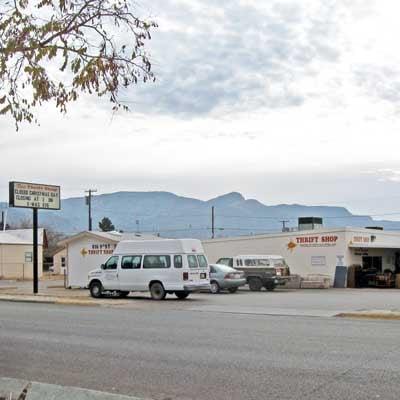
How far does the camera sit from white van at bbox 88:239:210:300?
956 inches

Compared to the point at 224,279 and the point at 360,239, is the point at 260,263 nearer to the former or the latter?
the point at 224,279

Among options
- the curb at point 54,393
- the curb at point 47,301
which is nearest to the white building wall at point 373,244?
the curb at point 47,301

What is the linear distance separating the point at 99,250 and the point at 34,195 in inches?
262

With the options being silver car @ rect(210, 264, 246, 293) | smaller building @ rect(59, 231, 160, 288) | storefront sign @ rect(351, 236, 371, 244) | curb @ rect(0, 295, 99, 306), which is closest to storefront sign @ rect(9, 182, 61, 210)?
curb @ rect(0, 295, 99, 306)

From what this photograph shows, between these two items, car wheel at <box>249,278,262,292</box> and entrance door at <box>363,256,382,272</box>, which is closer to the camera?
car wheel at <box>249,278,262,292</box>

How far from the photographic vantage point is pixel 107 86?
8883 millimetres

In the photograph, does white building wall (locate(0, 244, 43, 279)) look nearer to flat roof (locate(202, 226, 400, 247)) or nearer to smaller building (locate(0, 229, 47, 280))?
smaller building (locate(0, 229, 47, 280))

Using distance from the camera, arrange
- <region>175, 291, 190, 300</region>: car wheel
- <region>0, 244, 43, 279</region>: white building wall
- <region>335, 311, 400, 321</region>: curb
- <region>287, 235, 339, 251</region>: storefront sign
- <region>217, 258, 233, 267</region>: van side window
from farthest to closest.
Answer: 1. <region>0, 244, 43, 279</region>: white building wall
2. <region>287, 235, 339, 251</region>: storefront sign
3. <region>217, 258, 233, 267</region>: van side window
4. <region>175, 291, 190, 300</region>: car wheel
5. <region>335, 311, 400, 321</region>: curb

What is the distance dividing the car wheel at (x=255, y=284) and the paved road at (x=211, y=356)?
16230 millimetres

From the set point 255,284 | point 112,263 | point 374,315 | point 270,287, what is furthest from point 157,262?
point 270,287

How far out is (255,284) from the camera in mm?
33125

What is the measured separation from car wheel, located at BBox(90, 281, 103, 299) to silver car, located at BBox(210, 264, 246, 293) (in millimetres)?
5640

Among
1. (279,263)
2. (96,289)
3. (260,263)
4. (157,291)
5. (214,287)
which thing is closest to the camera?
(157,291)

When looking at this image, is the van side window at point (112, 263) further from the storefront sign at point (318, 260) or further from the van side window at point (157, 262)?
the storefront sign at point (318, 260)
